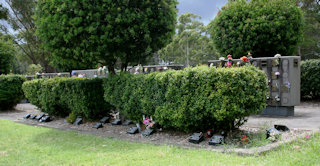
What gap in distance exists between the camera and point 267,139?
4.74 metres

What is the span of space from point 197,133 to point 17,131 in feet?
16.9

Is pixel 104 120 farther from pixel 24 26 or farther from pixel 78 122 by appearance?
pixel 24 26

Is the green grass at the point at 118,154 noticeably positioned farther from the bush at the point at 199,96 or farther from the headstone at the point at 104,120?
the headstone at the point at 104,120

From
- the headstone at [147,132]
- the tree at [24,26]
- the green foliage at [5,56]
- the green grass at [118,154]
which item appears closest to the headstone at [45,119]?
the green grass at [118,154]

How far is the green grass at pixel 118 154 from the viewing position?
3775 millimetres

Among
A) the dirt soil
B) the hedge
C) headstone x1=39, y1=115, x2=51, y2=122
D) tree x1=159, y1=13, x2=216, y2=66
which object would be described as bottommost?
headstone x1=39, y1=115, x2=51, y2=122

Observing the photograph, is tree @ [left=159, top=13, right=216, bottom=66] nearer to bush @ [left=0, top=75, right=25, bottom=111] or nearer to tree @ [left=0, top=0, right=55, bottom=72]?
tree @ [left=0, top=0, right=55, bottom=72]

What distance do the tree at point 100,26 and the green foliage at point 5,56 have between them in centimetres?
970

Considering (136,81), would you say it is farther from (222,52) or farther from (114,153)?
(222,52)

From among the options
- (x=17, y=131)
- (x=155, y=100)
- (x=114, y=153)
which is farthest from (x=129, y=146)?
(x=17, y=131)

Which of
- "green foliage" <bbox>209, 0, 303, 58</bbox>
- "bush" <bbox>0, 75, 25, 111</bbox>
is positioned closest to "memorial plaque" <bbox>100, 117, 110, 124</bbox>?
"green foliage" <bbox>209, 0, 303, 58</bbox>

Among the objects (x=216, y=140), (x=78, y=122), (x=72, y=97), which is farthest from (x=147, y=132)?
(x=72, y=97)

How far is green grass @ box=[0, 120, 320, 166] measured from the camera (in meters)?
3.78

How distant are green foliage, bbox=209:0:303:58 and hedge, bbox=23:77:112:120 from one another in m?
5.30
